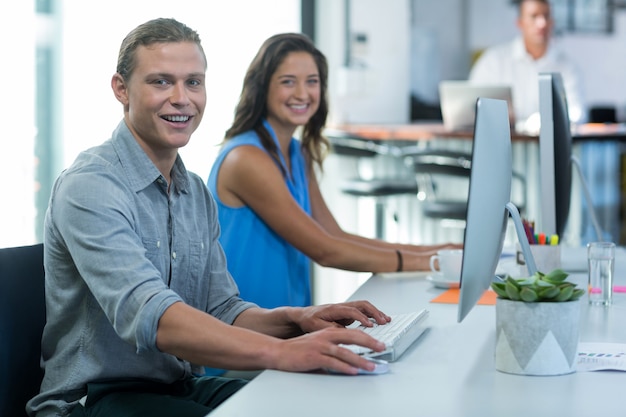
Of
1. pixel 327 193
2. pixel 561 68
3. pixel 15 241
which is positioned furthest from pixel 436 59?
pixel 15 241

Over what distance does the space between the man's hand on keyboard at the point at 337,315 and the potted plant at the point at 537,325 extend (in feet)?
1.06

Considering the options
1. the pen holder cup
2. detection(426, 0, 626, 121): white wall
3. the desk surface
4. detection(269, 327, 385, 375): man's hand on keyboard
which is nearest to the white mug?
the pen holder cup

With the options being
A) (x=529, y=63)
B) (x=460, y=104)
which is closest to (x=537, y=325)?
(x=460, y=104)

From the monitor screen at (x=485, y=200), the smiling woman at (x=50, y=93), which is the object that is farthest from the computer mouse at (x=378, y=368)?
the smiling woman at (x=50, y=93)

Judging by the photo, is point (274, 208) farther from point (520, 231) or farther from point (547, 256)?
point (520, 231)

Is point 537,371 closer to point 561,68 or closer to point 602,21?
point 561,68

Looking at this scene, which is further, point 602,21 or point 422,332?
point 602,21

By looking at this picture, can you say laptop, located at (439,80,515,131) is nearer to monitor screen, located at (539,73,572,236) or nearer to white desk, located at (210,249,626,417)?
monitor screen, located at (539,73,572,236)

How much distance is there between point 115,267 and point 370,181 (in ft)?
11.8

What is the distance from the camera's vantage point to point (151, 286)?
1.52m

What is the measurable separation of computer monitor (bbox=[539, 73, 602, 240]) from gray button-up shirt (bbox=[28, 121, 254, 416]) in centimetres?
79

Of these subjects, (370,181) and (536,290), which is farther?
(370,181)

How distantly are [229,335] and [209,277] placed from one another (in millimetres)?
468

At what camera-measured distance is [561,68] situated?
722 centimetres
